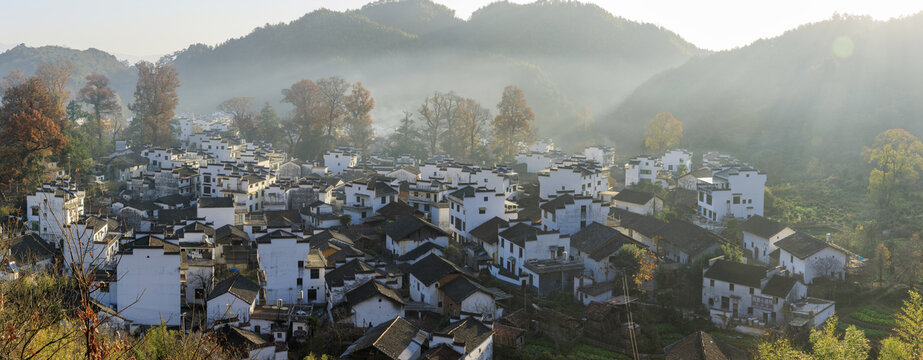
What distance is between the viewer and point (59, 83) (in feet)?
150

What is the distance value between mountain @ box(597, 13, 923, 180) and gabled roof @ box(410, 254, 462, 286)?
21.5 meters

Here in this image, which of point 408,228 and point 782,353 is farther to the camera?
point 408,228

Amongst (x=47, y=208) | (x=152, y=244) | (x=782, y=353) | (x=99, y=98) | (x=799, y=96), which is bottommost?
(x=782, y=353)

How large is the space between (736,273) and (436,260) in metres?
8.05

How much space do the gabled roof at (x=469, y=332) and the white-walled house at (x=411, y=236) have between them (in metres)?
5.80

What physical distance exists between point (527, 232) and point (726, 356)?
7191 mm

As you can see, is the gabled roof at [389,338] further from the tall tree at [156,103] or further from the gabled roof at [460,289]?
the tall tree at [156,103]

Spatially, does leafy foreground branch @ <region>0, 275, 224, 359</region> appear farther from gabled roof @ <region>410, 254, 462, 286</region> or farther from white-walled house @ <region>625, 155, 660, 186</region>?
white-walled house @ <region>625, 155, 660, 186</region>

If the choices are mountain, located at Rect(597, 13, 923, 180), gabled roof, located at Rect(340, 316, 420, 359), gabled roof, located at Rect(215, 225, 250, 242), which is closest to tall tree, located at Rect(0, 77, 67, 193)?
gabled roof, located at Rect(215, 225, 250, 242)

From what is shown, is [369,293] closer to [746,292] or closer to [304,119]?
[746,292]

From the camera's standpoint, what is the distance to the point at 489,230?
23.0 m

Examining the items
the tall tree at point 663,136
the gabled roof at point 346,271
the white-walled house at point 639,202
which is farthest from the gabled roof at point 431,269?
the tall tree at point 663,136

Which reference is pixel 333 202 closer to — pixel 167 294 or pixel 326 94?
pixel 167 294

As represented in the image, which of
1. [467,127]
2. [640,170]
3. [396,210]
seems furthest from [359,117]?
[640,170]
